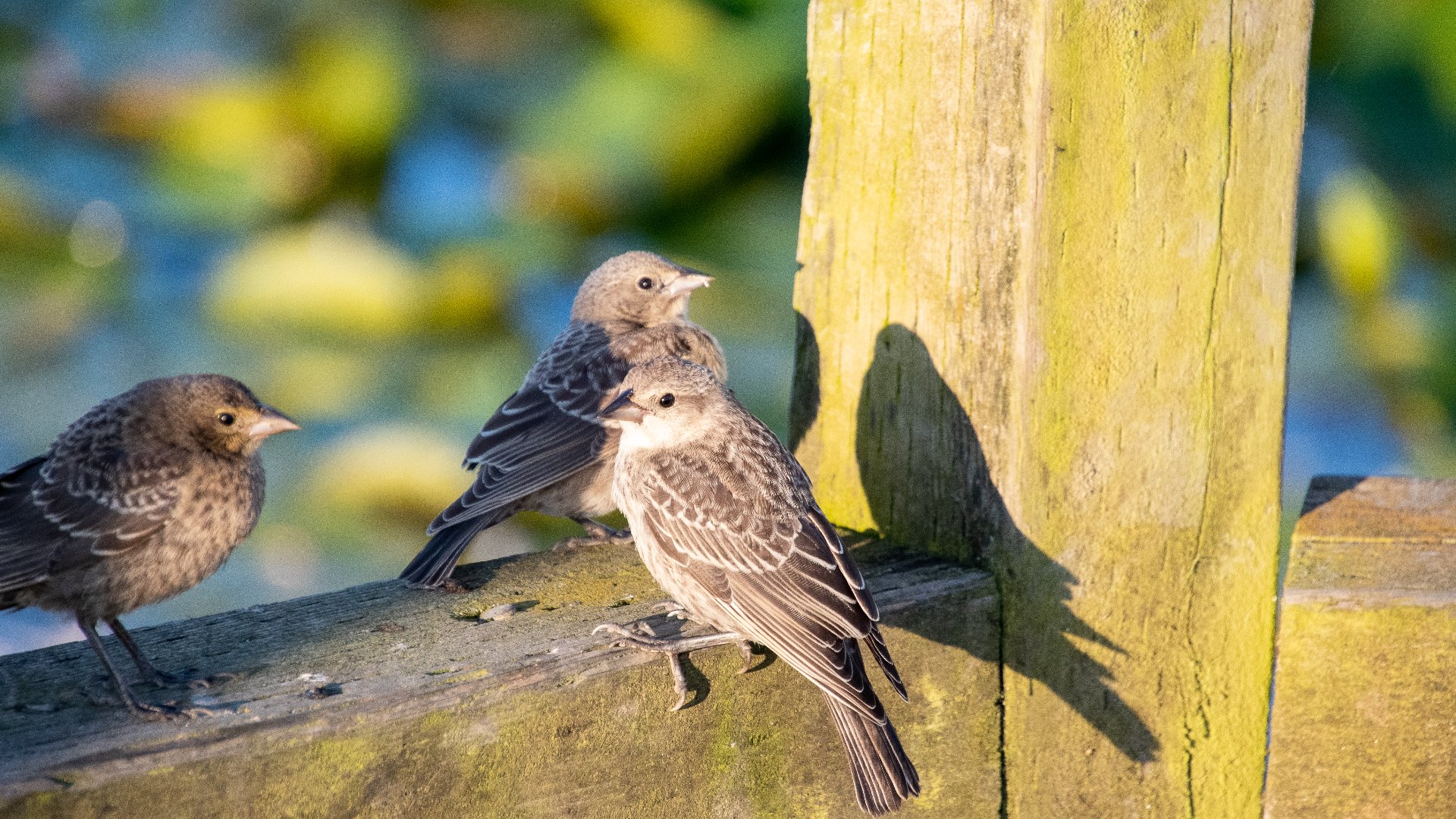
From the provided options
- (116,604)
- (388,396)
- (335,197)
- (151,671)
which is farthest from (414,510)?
(151,671)

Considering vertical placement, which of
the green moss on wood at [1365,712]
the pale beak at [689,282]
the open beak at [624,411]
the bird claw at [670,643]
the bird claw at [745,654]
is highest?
the pale beak at [689,282]

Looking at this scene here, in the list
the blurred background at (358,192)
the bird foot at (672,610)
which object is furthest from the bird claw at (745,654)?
the blurred background at (358,192)

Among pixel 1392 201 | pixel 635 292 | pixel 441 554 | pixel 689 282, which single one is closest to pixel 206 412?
pixel 441 554

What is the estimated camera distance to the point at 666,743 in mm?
2400

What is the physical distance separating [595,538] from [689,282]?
1017mm

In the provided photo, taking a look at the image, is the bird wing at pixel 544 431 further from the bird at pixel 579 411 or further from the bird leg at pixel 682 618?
the bird leg at pixel 682 618

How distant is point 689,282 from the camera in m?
4.27

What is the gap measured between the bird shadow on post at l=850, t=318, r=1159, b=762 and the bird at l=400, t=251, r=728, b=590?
0.77 metres

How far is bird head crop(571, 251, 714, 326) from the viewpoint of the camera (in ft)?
14.5

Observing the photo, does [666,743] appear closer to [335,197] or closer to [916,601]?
[916,601]

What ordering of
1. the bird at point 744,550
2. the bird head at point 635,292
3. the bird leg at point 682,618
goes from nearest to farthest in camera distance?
the bird at point 744,550
the bird leg at point 682,618
the bird head at point 635,292

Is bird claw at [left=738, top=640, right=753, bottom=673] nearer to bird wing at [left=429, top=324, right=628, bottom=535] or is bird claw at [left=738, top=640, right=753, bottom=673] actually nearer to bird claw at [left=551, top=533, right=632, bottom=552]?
bird claw at [left=551, top=533, right=632, bottom=552]

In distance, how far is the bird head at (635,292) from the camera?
442cm

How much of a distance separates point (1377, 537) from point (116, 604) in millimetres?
2322
